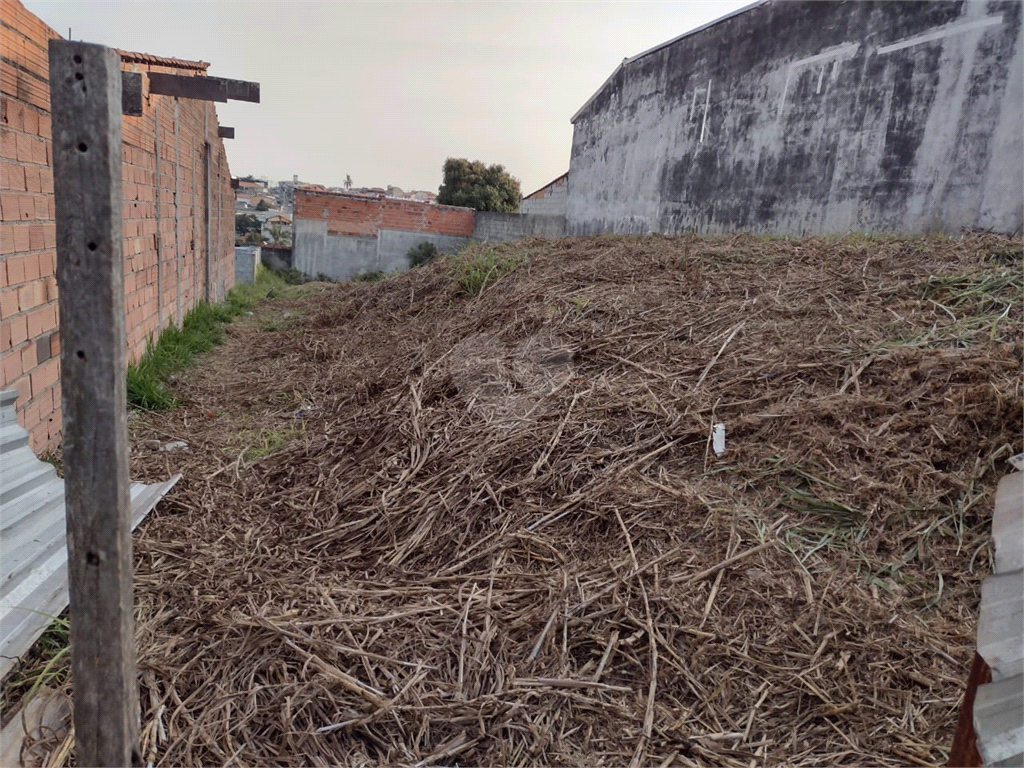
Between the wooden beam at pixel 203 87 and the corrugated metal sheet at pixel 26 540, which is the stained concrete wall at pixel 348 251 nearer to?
the wooden beam at pixel 203 87

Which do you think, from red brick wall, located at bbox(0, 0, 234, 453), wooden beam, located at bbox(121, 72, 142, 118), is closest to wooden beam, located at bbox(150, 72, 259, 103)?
red brick wall, located at bbox(0, 0, 234, 453)

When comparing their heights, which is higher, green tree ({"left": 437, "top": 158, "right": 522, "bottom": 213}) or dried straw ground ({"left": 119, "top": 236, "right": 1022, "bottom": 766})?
green tree ({"left": 437, "top": 158, "right": 522, "bottom": 213})

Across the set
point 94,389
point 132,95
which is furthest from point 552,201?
point 94,389

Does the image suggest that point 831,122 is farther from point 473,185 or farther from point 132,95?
point 473,185

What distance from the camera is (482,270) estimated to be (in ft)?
25.0

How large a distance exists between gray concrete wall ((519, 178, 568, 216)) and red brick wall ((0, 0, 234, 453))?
1042 cm

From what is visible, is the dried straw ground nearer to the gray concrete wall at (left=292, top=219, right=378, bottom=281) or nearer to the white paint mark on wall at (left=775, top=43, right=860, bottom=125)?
the white paint mark on wall at (left=775, top=43, right=860, bottom=125)

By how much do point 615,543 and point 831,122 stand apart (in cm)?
898

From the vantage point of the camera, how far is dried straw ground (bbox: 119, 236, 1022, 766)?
6.52 ft

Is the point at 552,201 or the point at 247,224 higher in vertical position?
the point at 552,201

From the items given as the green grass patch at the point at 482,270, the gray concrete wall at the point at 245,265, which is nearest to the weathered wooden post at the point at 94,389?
the green grass patch at the point at 482,270

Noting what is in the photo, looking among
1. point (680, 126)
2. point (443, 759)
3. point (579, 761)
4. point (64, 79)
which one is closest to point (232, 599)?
point (443, 759)

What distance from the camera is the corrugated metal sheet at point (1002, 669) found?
45.9 inches

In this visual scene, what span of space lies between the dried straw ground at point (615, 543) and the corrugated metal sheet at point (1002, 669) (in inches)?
32.7
